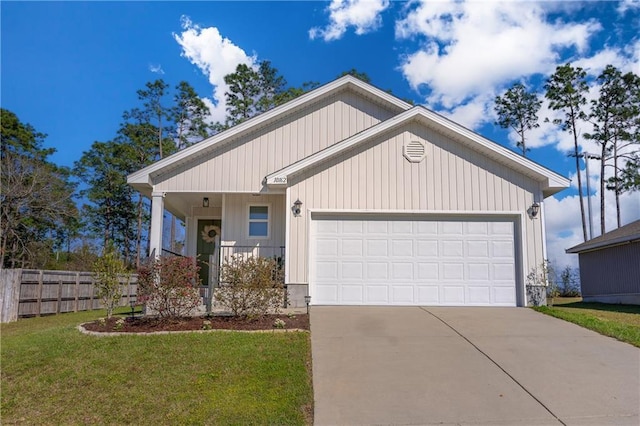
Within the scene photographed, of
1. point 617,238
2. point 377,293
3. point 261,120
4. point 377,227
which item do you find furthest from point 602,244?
point 261,120

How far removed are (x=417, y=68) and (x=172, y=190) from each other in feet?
35.9

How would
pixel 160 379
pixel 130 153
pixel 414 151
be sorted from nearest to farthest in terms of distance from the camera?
pixel 160 379 < pixel 414 151 < pixel 130 153

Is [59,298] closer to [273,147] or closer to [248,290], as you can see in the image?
[273,147]

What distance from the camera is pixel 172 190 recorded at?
1250 centimetres

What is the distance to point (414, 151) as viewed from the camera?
1141 centimetres

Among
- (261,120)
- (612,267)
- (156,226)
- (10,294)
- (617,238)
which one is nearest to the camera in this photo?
(156,226)

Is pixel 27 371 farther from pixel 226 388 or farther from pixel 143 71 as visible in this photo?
pixel 143 71

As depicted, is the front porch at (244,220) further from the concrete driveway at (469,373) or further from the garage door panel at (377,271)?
the concrete driveway at (469,373)

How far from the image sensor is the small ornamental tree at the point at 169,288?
28.2 ft

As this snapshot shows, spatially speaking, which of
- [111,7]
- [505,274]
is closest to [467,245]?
[505,274]

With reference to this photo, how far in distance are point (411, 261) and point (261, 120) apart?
19.0 ft

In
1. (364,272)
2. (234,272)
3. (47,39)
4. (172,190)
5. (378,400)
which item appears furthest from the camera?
(47,39)

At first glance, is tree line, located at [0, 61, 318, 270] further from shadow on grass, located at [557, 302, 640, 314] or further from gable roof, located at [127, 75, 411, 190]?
shadow on grass, located at [557, 302, 640, 314]

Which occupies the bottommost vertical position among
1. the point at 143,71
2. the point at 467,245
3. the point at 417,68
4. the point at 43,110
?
the point at 467,245
